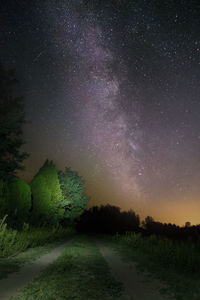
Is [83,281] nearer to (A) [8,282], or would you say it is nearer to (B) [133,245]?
(A) [8,282]

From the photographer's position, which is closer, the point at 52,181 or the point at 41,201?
the point at 41,201

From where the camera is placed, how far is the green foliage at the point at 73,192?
50.8 metres

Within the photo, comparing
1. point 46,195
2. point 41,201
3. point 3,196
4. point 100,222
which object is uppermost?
point 100,222


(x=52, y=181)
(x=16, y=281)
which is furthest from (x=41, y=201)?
(x=16, y=281)

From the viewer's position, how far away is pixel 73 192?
51750mm

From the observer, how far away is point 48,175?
1652 inches

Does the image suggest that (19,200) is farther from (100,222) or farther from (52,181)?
(100,222)

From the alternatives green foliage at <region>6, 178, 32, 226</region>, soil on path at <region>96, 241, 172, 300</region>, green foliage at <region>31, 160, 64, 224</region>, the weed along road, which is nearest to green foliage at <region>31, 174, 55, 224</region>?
green foliage at <region>31, 160, 64, 224</region>

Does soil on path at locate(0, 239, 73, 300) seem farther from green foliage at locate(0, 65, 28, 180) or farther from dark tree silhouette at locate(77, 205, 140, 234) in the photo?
dark tree silhouette at locate(77, 205, 140, 234)

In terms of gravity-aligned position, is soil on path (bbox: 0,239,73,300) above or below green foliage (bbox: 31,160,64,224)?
below

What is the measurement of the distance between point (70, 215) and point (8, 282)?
45.6 metres

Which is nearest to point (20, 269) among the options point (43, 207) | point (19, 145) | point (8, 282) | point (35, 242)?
point (8, 282)

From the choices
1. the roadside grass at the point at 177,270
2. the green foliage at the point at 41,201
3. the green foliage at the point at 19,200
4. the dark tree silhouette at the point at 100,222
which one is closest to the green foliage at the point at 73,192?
the green foliage at the point at 41,201

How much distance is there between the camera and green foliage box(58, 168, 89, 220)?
50.8m
